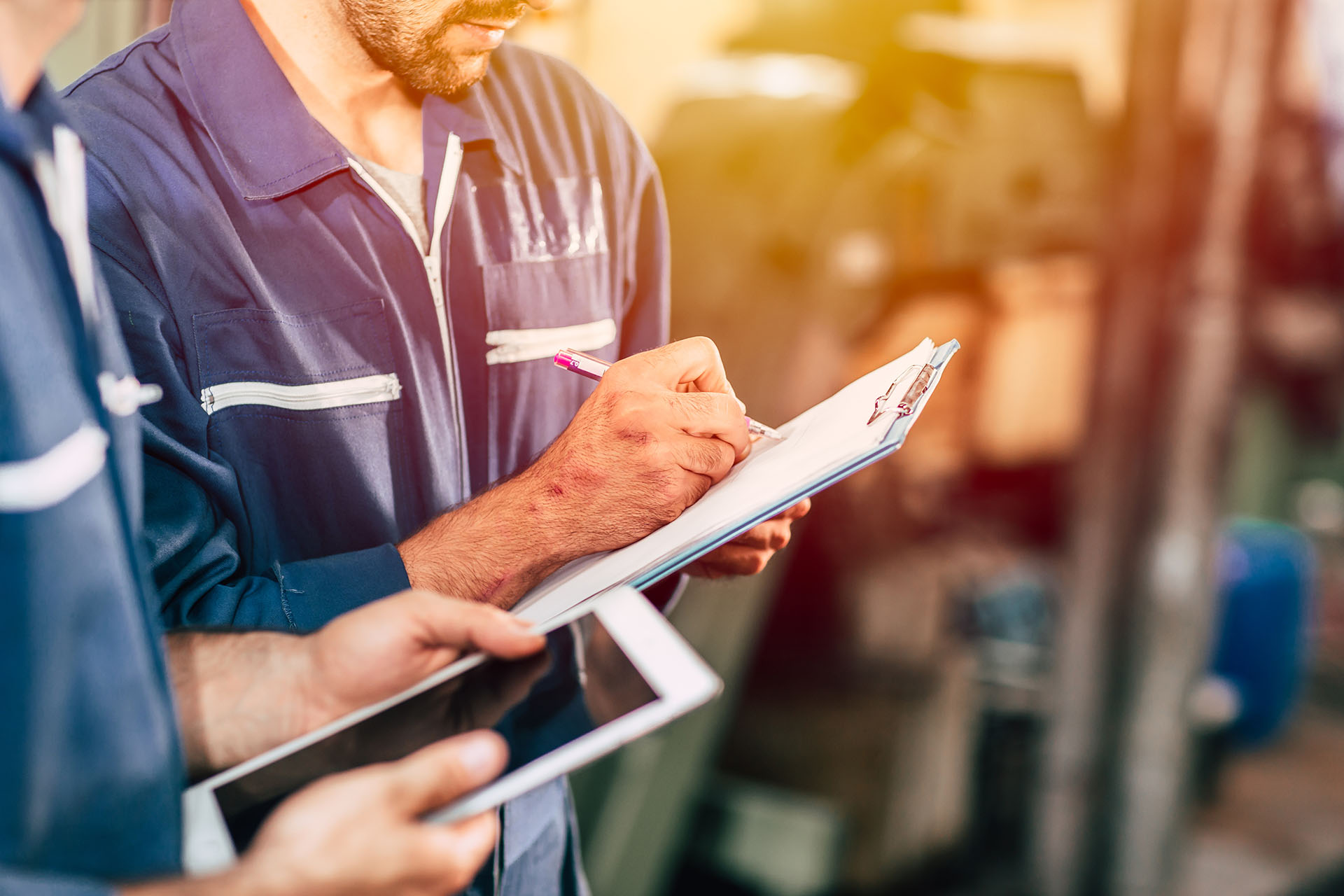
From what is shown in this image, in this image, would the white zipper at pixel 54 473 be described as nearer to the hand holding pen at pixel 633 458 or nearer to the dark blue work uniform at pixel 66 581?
the dark blue work uniform at pixel 66 581

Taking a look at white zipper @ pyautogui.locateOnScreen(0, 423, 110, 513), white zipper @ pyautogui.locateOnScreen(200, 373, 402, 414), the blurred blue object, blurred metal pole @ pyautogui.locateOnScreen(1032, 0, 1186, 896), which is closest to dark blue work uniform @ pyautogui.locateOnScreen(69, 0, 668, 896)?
white zipper @ pyautogui.locateOnScreen(200, 373, 402, 414)

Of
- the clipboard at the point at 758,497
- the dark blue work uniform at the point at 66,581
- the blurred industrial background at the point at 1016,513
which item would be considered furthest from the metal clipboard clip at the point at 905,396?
the blurred industrial background at the point at 1016,513

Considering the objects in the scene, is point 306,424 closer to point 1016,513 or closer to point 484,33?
point 484,33

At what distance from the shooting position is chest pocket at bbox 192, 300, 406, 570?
54 centimetres

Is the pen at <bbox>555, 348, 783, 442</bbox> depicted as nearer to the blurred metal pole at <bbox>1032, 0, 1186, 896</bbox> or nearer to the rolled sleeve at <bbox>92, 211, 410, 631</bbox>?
the rolled sleeve at <bbox>92, 211, 410, 631</bbox>

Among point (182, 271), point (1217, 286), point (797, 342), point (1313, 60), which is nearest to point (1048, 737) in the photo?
point (1217, 286)

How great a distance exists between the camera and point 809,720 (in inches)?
121

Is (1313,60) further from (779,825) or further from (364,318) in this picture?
(364,318)

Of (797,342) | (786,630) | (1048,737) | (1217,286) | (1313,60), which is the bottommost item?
(1048,737)

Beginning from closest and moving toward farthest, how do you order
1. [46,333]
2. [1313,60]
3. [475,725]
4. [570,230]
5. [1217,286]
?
[46,333] → [475,725] → [570,230] → [1217,286] → [1313,60]

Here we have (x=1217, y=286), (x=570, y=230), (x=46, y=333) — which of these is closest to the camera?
(x=46, y=333)

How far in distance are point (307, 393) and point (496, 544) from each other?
14 cm

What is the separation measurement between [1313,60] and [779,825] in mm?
3194

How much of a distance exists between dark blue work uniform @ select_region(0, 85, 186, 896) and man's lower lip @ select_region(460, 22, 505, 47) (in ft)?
0.77
